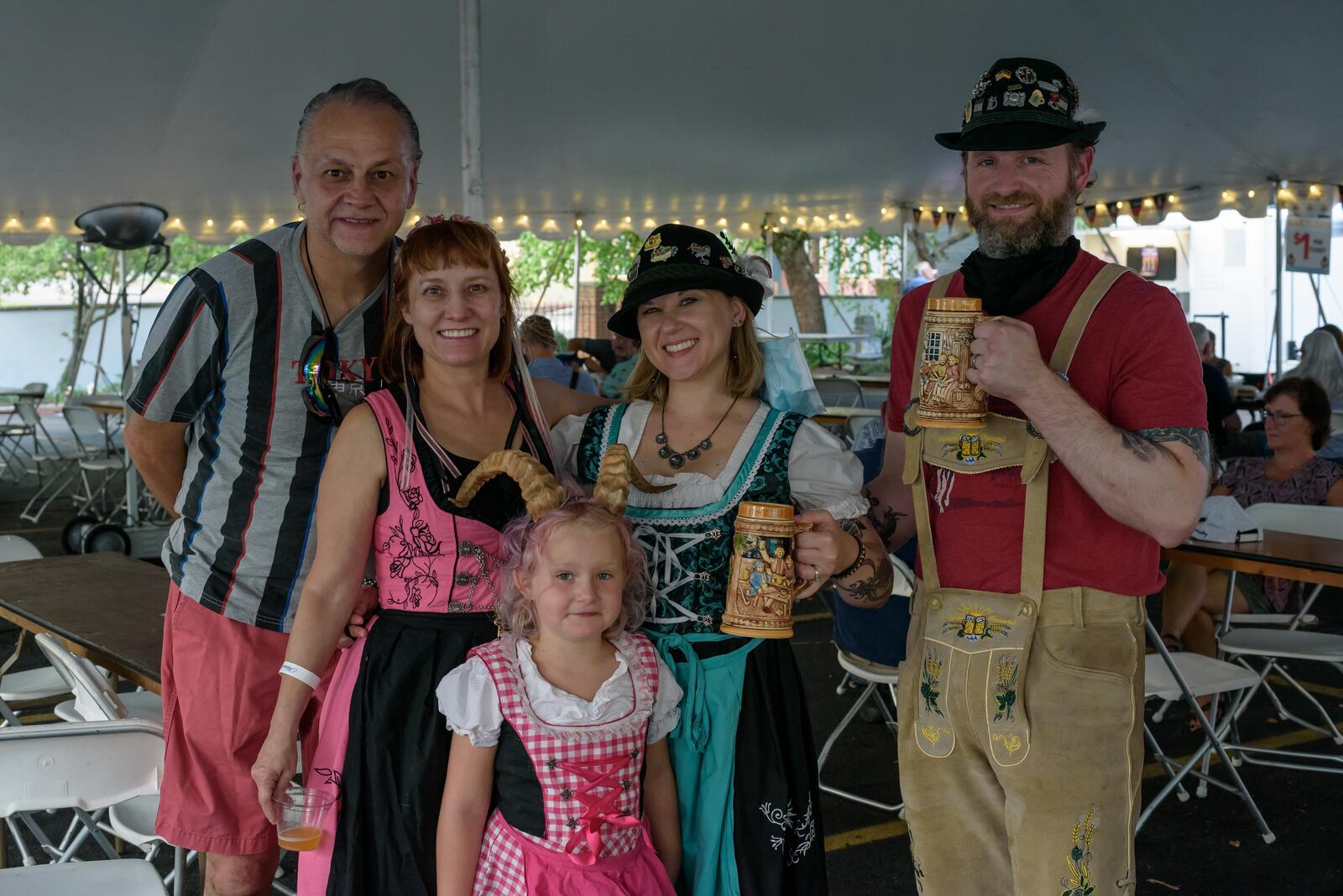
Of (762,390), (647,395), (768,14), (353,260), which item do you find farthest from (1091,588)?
(768,14)

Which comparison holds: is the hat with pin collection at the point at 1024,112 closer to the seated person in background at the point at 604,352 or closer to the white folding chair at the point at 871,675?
the white folding chair at the point at 871,675

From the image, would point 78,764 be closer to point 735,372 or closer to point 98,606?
point 98,606

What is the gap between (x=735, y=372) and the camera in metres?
2.10

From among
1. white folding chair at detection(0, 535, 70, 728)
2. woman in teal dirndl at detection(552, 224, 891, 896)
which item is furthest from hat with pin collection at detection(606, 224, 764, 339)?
white folding chair at detection(0, 535, 70, 728)

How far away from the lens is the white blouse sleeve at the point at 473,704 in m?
1.84

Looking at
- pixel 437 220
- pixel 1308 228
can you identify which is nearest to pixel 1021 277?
pixel 437 220

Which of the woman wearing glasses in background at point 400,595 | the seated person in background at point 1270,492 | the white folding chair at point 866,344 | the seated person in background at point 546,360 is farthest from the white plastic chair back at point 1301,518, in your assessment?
the white folding chair at point 866,344

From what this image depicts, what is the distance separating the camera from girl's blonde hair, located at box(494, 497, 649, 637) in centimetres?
183

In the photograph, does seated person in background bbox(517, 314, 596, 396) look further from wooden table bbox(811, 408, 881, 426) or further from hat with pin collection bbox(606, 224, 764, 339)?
hat with pin collection bbox(606, 224, 764, 339)

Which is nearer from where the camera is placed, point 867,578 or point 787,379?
point 867,578

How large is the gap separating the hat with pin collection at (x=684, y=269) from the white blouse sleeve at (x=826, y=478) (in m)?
0.30

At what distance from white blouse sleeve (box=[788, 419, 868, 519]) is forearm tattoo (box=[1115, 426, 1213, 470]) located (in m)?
0.47

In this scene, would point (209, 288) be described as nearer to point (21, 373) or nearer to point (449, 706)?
point (449, 706)

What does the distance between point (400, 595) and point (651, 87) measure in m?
6.30
